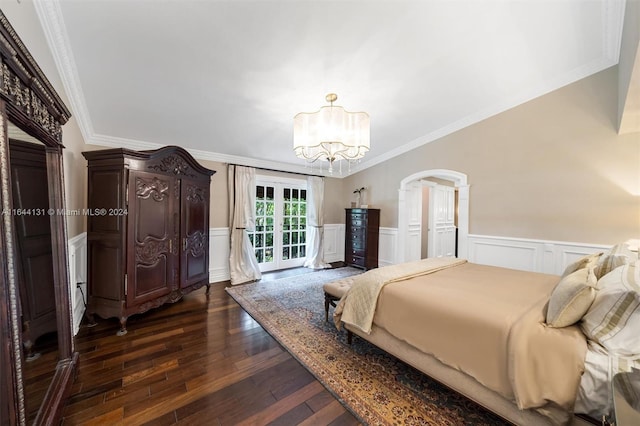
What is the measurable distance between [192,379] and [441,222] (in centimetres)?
597

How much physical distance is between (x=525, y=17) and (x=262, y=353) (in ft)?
12.3

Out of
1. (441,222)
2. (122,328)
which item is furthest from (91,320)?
(441,222)

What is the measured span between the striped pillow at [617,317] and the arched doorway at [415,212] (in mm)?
2758

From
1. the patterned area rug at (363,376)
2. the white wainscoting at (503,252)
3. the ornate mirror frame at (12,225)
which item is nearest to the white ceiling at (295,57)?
the ornate mirror frame at (12,225)

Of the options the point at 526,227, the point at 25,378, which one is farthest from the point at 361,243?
the point at 25,378

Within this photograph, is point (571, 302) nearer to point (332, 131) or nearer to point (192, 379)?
point (332, 131)

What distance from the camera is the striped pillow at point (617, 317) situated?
1118mm

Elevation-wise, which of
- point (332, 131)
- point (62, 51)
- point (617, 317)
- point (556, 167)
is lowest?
point (617, 317)

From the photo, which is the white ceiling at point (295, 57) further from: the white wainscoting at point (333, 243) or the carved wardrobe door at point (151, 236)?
the white wainscoting at point (333, 243)

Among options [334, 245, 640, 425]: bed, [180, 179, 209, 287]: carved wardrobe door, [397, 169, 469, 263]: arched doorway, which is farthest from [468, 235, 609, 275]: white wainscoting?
[180, 179, 209, 287]: carved wardrobe door

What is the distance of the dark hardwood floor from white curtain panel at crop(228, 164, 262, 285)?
1.54m

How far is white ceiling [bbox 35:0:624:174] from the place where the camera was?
1.83m

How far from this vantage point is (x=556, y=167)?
10.2 feet

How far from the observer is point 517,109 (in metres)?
3.39
